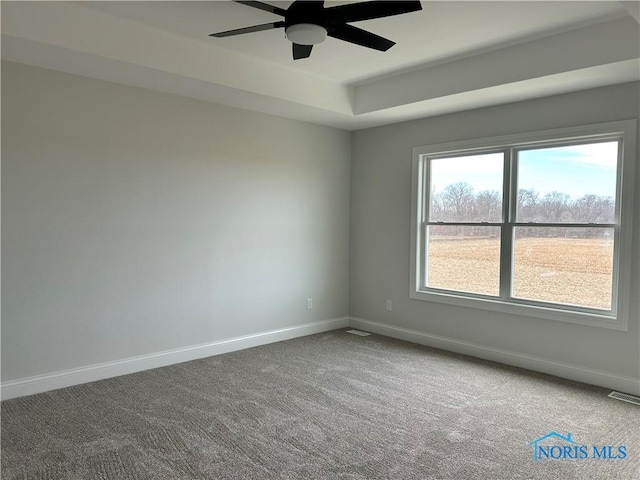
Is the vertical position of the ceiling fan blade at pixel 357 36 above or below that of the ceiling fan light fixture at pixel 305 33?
above

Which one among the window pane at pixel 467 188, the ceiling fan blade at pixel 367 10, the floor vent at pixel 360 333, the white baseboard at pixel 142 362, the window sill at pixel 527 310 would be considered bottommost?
the floor vent at pixel 360 333

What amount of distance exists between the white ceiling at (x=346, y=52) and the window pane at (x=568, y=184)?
1.84 feet

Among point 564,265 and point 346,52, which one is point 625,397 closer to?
point 564,265

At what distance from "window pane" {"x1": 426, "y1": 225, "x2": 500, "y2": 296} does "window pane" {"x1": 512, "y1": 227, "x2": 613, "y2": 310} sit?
23 centimetres

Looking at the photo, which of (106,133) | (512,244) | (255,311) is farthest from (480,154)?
(106,133)

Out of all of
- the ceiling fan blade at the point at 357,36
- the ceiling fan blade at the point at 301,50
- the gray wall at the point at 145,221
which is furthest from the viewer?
the gray wall at the point at 145,221

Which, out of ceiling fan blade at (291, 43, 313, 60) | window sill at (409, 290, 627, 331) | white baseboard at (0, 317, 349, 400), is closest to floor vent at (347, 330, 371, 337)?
white baseboard at (0, 317, 349, 400)

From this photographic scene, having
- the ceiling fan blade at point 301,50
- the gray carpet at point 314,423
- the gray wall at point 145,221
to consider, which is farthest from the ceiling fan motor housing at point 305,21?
the gray carpet at point 314,423

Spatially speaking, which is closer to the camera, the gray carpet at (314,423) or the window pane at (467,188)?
the gray carpet at (314,423)

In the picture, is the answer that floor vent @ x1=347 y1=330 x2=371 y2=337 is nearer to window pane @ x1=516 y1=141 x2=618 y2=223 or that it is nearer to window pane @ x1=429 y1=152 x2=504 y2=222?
window pane @ x1=429 y1=152 x2=504 y2=222

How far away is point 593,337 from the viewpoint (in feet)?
12.4

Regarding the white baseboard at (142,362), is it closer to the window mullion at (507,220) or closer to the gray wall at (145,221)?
the gray wall at (145,221)

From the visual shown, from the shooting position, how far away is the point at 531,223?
13.8 feet

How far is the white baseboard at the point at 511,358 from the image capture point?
3.64 metres
